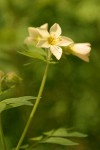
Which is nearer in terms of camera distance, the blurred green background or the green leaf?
the green leaf

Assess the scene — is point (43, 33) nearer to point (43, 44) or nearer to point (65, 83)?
point (43, 44)

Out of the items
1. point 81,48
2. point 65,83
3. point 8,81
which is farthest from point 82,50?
point 65,83

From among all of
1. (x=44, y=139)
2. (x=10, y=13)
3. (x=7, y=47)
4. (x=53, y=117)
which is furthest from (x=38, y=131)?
(x=44, y=139)

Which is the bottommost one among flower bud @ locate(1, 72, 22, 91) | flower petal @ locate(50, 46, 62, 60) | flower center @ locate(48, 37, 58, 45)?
flower bud @ locate(1, 72, 22, 91)

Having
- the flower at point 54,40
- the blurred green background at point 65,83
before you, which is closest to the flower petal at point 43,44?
the flower at point 54,40

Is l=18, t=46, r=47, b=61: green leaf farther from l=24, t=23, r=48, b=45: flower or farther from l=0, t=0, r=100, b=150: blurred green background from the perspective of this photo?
l=0, t=0, r=100, b=150: blurred green background

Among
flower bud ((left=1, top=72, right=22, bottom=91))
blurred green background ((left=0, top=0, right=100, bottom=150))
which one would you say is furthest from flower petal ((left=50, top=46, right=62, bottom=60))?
blurred green background ((left=0, top=0, right=100, bottom=150))

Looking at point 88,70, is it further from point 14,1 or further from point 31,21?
point 14,1

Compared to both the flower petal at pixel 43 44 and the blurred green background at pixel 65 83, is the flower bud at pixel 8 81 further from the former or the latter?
the blurred green background at pixel 65 83
